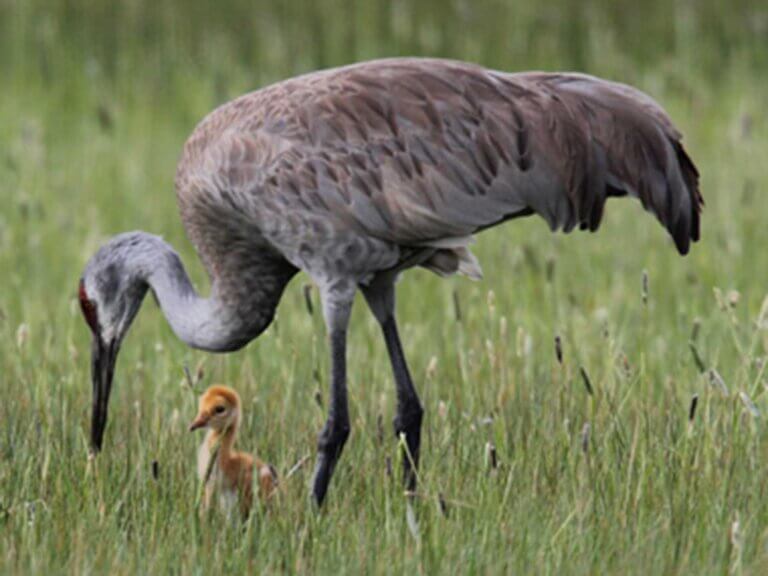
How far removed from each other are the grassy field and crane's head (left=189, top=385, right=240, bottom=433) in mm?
185

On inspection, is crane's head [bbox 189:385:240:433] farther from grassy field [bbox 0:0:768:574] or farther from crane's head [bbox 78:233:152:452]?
crane's head [bbox 78:233:152:452]

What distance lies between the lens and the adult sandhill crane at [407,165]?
222 inches

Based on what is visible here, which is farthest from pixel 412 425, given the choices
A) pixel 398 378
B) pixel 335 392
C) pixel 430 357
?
pixel 430 357

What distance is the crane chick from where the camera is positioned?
5.52m

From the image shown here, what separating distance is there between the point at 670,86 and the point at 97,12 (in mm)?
4986

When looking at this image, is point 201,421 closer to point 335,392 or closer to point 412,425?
point 335,392

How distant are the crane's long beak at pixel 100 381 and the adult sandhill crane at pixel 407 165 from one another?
682 mm

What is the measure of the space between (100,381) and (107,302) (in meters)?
0.28

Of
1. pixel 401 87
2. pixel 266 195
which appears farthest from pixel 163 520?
pixel 401 87

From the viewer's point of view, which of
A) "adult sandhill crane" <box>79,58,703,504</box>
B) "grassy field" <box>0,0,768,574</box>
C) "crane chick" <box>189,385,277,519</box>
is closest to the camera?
"grassy field" <box>0,0,768,574</box>

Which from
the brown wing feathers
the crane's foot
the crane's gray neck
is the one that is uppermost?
the brown wing feathers

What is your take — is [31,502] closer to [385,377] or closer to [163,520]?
[163,520]

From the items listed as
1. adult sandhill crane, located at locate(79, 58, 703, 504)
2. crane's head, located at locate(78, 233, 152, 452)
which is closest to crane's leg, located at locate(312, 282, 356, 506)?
adult sandhill crane, located at locate(79, 58, 703, 504)

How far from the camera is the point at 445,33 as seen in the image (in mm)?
14008
